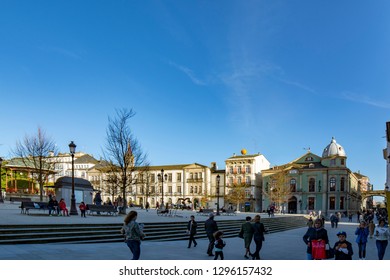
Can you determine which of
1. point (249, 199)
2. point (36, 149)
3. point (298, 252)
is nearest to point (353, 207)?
point (249, 199)

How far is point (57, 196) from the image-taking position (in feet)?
105

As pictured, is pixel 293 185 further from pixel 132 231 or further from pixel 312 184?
pixel 132 231

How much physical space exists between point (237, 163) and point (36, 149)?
154ft

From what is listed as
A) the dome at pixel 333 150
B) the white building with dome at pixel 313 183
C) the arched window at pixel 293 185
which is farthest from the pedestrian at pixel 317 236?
the dome at pixel 333 150

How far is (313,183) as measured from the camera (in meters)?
71.4

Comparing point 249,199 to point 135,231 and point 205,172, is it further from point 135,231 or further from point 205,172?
point 135,231

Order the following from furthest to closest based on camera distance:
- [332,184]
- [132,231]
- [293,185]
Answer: [293,185] < [332,184] < [132,231]

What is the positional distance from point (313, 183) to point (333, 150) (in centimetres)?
820

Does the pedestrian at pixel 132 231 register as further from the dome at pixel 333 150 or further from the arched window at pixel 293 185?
the dome at pixel 333 150

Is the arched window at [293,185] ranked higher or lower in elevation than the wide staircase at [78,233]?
lower

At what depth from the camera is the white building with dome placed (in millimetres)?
68875

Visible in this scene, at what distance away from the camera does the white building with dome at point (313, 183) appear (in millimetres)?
68875

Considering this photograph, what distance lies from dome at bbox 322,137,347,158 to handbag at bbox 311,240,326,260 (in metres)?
69.1

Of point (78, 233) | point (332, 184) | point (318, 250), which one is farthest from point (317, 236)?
point (332, 184)
